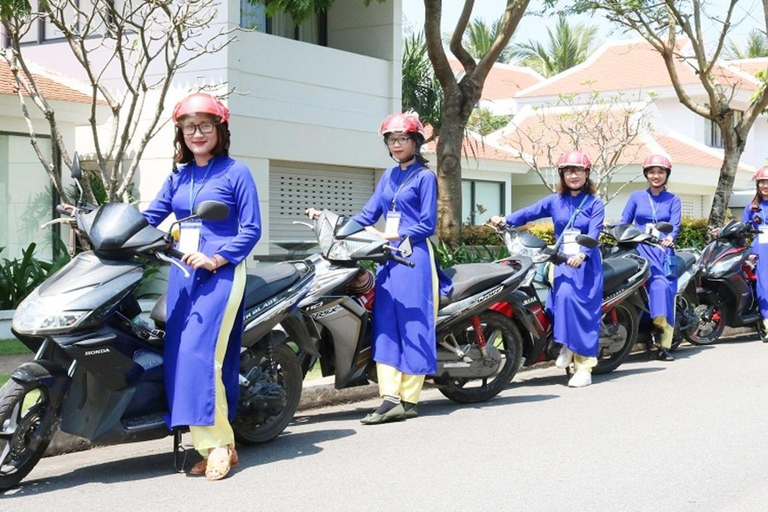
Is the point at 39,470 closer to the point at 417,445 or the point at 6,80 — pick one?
the point at 417,445

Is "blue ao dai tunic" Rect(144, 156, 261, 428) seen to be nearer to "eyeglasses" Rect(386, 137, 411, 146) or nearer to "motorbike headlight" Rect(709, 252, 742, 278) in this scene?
"eyeglasses" Rect(386, 137, 411, 146)

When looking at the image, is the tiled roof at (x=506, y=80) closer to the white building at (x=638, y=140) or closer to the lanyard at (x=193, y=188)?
the white building at (x=638, y=140)

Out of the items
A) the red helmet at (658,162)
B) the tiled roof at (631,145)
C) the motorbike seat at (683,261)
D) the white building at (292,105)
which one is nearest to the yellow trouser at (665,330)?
the motorbike seat at (683,261)

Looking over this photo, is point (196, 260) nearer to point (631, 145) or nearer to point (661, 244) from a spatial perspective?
point (661, 244)

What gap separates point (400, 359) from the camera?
782cm

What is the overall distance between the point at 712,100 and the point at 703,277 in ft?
21.0

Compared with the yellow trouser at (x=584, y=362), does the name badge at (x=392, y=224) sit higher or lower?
higher

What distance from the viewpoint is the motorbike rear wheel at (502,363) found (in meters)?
8.59

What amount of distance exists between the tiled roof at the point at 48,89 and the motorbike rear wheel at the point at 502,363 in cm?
754

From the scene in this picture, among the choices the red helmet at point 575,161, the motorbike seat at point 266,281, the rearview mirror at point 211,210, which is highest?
the red helmet at point 575,161

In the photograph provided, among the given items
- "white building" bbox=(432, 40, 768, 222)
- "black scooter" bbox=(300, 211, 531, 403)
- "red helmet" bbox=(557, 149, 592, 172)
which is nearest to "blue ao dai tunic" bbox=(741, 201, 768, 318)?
"red helmet" bbox=(557, 149, 592, 172)

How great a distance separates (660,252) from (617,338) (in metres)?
1.27

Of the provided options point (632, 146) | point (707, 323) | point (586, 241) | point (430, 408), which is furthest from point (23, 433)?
point (632, 146)

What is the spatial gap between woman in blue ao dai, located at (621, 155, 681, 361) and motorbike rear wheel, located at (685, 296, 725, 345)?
53.4 inches
